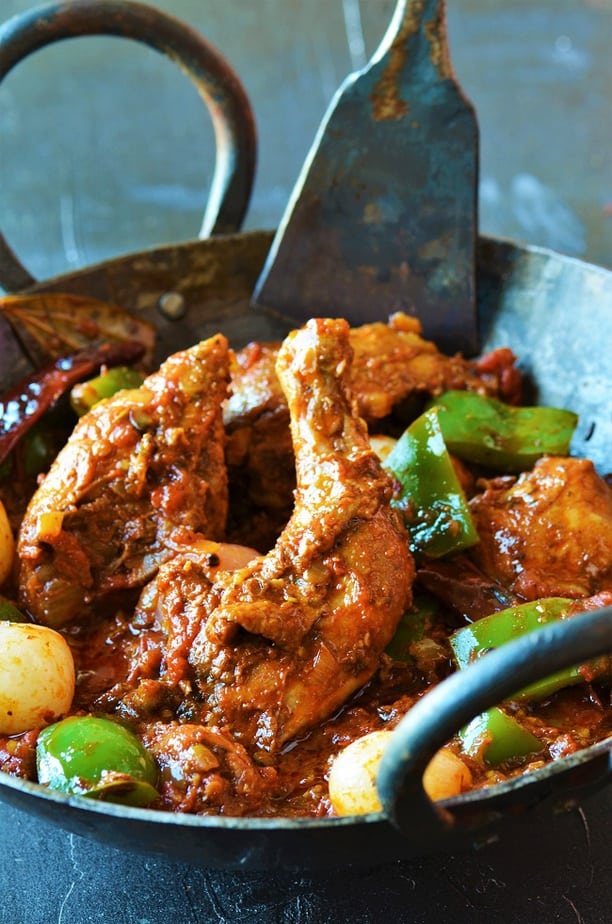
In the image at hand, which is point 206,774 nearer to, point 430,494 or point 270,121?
point 430,494

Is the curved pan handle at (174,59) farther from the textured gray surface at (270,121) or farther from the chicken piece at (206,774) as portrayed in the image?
the textured gray surface at (270,121)

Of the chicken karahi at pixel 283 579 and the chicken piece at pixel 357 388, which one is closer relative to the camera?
the chicken karahi at pixel 283 579

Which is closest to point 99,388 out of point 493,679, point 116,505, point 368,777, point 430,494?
point 116,505

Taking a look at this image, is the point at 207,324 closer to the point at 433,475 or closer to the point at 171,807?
the point at 433,475

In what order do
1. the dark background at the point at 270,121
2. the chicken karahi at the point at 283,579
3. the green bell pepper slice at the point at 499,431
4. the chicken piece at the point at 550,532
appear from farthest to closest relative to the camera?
the dark background at the point at 270,121, the green bell pepper slice at the point at 499,431, the chicken piece at the point at 550,532, the chicken karahi at the point at 283,579

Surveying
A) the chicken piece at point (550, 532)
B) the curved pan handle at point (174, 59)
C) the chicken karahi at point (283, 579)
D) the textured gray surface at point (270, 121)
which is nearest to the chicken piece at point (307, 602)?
the chicken karahi at point (283, 579)

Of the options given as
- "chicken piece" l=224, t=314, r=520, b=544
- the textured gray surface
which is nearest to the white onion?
"chicken piece" l=224, t=314, r=520, b=544

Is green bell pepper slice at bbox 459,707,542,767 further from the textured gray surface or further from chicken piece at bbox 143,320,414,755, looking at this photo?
the textured gray surface
